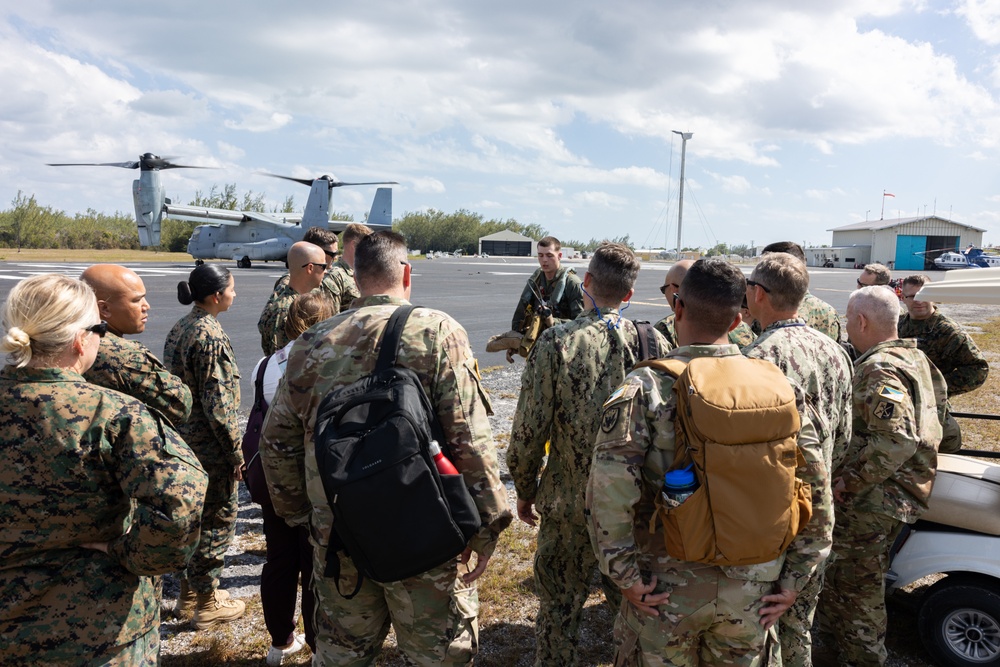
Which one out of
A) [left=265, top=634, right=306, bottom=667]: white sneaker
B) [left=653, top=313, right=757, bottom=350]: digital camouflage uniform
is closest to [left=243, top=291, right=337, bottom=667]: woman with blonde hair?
[left=265, top=634, right=306, bottom=667]: white sneaker

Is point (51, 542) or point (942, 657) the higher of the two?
point (51, 542)

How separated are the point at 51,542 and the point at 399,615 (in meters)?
1.12

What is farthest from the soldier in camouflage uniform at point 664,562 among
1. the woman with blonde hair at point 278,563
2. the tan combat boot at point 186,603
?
the tan combat boot at point 186,603

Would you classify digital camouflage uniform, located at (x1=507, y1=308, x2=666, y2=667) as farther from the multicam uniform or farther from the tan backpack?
the multicam uniform

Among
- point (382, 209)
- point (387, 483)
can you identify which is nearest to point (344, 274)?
point (387, 483)

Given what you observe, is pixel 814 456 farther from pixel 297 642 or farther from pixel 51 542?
pixel 297 642

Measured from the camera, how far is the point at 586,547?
3.02m

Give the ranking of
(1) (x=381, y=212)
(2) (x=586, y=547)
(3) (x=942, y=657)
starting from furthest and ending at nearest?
(1) (x=381, y=212) < (3) (x=942, y=657) < (2) (x=586, y=547)

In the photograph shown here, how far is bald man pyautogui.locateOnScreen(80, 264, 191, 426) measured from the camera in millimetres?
2645

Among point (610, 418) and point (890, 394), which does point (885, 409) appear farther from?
point (610, 418)

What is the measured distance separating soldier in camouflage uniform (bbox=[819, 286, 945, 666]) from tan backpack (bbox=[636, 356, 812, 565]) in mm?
1459

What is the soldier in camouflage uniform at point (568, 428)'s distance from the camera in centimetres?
300

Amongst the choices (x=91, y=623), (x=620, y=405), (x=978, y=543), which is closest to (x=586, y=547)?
(x=620, y=405)

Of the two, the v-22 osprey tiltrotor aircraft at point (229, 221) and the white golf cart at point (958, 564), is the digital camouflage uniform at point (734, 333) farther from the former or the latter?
the v-22 osprey tiltrotor aircraft at point (229, 221)
